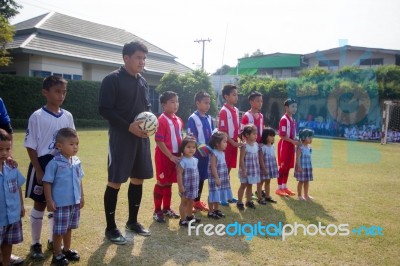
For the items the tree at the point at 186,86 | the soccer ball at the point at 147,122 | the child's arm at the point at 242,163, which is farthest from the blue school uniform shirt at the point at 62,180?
the tree at the point at 186,86

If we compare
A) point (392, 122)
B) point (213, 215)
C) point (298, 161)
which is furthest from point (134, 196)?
point (392, 122)

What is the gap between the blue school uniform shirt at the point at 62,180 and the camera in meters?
3.12

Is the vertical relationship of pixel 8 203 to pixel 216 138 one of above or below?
below

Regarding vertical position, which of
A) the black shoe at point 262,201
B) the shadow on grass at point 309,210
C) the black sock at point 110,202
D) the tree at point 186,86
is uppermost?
the tree at point 186,86

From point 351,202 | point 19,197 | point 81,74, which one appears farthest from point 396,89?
point 19,197

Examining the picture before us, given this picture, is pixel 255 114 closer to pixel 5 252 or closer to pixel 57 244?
pixel 57 244

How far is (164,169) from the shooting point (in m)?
4.70

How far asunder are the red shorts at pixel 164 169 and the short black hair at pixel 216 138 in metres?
0.64

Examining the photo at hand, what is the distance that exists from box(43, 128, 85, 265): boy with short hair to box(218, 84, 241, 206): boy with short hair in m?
2.75

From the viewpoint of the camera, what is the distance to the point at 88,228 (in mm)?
4191

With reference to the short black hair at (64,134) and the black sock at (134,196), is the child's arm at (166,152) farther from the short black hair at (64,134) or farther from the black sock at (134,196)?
the short black hair at (64,134)

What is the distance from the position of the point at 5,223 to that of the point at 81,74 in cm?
1949

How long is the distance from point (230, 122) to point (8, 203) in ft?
11.5

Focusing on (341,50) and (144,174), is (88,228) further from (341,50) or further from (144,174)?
(341,50)
